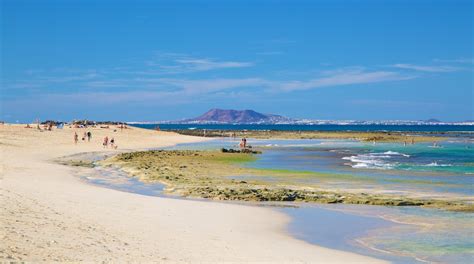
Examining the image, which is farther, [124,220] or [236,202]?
[236,202]

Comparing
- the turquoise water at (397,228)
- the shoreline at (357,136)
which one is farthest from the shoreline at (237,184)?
the shoreline at (357,136)

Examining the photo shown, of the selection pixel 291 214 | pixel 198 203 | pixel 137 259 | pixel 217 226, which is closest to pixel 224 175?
pixel 198 203

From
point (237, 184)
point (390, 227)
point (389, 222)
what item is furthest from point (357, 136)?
point (390, 227)

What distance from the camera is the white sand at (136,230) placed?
36.3 ft

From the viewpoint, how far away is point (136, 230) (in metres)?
13.7

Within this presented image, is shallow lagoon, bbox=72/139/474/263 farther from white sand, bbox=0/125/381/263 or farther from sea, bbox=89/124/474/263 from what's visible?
white sand, bbox=0/125/381/263

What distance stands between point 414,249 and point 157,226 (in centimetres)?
629

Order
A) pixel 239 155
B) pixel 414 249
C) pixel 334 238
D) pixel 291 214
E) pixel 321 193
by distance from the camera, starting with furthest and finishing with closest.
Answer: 1. pixel 239 155
2. pixel 321 193
3. pixel 291 214
4. pixel 334 238
5. pixel 414 249

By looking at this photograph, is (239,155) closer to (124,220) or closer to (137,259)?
(124,220)

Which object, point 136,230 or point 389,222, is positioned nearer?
point 136,230

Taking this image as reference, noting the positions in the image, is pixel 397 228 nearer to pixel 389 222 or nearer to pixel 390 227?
pixel 390 227

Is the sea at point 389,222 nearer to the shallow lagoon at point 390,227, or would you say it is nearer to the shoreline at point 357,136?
the shallow lagoon at point 390,227

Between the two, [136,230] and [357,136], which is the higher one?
[357,136]

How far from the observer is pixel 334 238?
14.5 m
